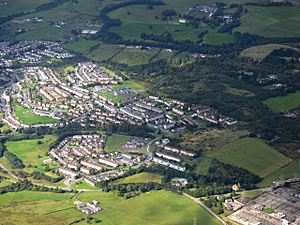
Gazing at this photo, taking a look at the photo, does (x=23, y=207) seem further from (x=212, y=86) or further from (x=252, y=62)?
(x=252, y=62)

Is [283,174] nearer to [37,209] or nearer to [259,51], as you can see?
[37,209]

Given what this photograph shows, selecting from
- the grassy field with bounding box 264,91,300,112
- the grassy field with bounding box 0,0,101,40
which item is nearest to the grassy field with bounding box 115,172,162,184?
the grassy field with bounding box 264,91,300,112

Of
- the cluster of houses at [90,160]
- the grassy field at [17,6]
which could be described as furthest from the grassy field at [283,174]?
the grassy field at [17,6]

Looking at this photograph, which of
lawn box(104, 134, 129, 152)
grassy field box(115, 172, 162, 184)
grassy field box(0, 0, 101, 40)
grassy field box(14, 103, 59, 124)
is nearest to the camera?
grassy field box(115, 172, 162, 184)

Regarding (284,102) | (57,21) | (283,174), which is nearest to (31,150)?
A: (283,174)

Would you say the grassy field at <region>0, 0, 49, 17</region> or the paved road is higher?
the grassy field at <region>0, 0, 49, 17</region>

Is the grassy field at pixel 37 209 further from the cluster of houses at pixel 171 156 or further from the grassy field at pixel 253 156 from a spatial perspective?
the grassy field at pixel 253 156

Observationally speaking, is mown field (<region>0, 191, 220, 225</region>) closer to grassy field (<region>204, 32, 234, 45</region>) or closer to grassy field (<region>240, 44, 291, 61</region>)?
grassy field (<region>240, 44, 291, 61</region>)
